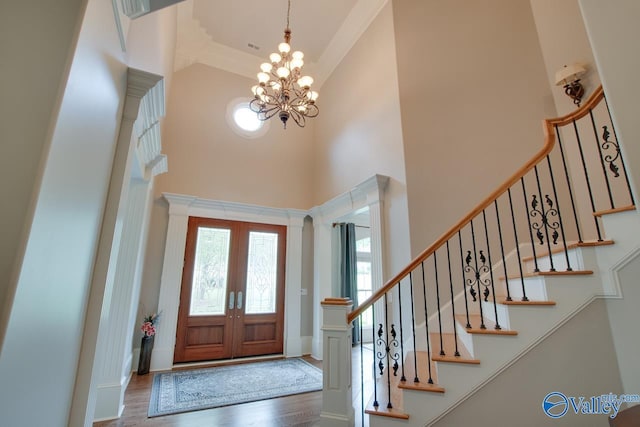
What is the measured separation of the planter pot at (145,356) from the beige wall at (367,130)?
374 centimetres

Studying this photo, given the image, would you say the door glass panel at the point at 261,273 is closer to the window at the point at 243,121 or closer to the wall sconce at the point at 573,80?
the window at the point at 243,121

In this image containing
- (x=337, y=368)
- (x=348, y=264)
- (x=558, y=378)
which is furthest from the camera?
(x=348, y=264)

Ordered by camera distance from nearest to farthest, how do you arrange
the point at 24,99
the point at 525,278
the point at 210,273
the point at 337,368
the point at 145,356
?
the point at 24,99 < the point at 525,278 < the point at 337,368 < the point at 145,356 < the point at 210,273

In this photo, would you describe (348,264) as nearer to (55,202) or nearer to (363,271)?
(363,271)

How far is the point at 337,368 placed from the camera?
269 cm

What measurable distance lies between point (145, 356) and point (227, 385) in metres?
1.46

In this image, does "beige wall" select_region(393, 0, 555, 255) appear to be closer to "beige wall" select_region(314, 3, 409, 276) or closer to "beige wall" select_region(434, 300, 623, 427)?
"beige wall" select_region(314, 3, 409, 276)

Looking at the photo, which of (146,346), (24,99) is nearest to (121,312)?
(146,346)

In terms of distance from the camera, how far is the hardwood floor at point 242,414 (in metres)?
2.85

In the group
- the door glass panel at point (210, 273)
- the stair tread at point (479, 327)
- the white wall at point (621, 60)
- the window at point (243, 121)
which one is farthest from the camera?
the window at point (243, 121)

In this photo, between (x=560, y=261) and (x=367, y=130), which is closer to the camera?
(x=560, y=261)

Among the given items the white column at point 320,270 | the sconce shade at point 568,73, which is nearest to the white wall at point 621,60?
the sconce shade at point 568,73

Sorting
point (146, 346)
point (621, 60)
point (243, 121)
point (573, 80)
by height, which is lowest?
point (146, 346)

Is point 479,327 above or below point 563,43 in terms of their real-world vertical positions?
below
